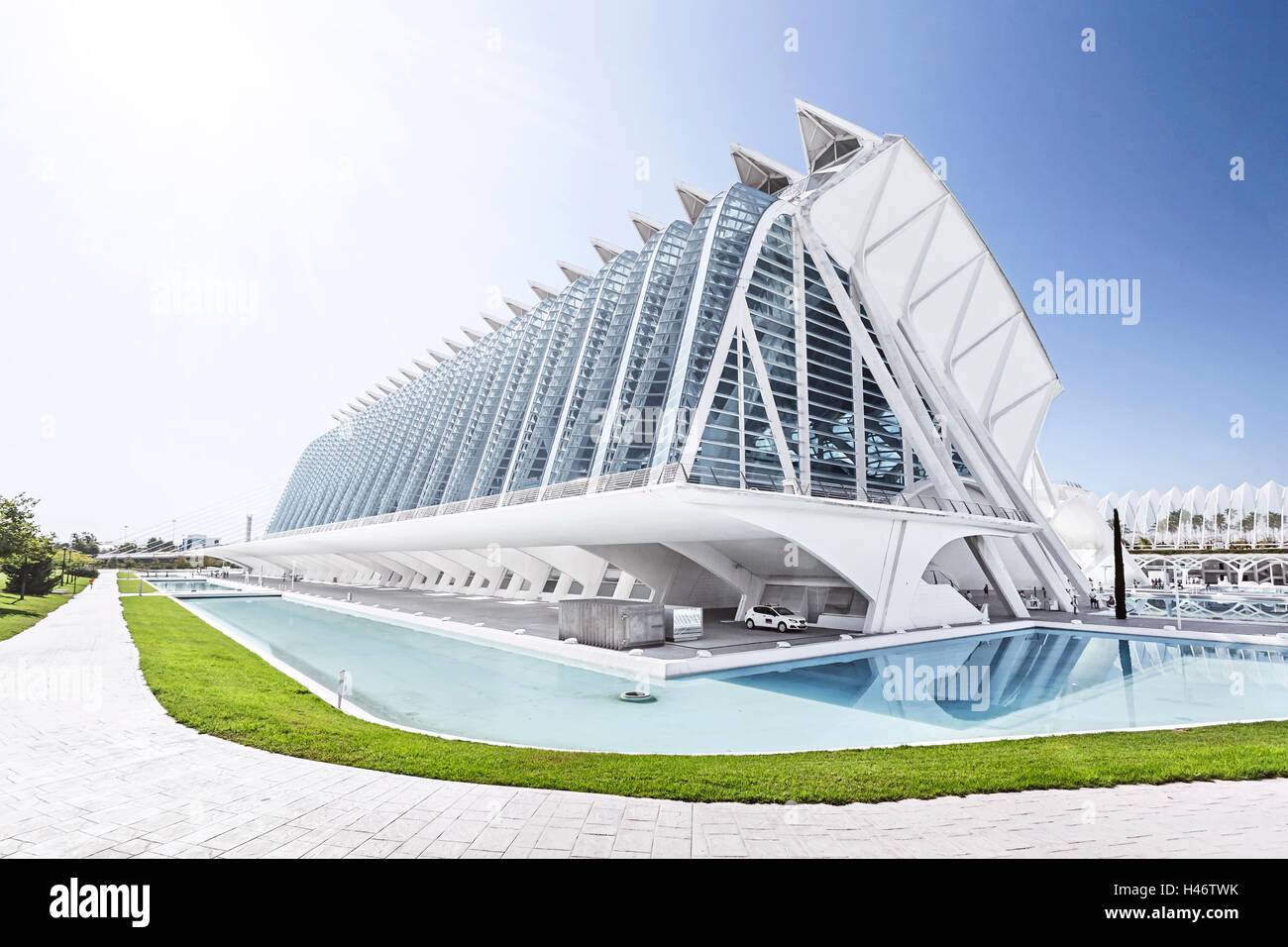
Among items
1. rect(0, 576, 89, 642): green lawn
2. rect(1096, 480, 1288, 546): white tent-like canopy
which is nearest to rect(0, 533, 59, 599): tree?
rect(0, 576, 89, 642): green lawn

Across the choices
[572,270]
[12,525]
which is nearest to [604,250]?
[572,270]

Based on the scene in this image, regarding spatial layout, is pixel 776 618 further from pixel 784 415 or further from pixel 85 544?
pixel 85 544

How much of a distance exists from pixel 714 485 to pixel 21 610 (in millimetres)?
27972

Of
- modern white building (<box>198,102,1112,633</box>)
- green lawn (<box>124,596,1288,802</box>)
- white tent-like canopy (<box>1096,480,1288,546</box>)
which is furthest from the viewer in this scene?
white tent-like canopy (<box>1096,480,1288,546</box>)

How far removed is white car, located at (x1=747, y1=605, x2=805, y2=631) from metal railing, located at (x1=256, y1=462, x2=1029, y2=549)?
175 inches

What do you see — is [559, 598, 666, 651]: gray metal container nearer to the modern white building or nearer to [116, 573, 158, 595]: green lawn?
the modern white building

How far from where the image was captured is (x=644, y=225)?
3206 cm

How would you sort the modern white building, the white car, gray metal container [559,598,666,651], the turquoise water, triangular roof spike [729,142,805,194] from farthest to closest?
triangular roof spike [729,142,805,194], the white car, the modern white building, gray metal container [559,598,666,651], the turquoise water

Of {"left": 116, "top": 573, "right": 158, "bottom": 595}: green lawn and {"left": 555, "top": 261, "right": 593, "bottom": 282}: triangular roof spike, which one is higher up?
{"left": 555, "top": 261, "right": 593, "bottom": 282}: triangular roof spike

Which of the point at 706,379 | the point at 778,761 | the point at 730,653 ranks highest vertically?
the point at 706,379

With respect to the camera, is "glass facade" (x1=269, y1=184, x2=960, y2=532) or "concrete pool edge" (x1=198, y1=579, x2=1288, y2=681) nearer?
"concrete pool edge" (x1=198, y1=579, x2=1288, y2=681)

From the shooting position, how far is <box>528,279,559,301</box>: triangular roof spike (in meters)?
40.2
